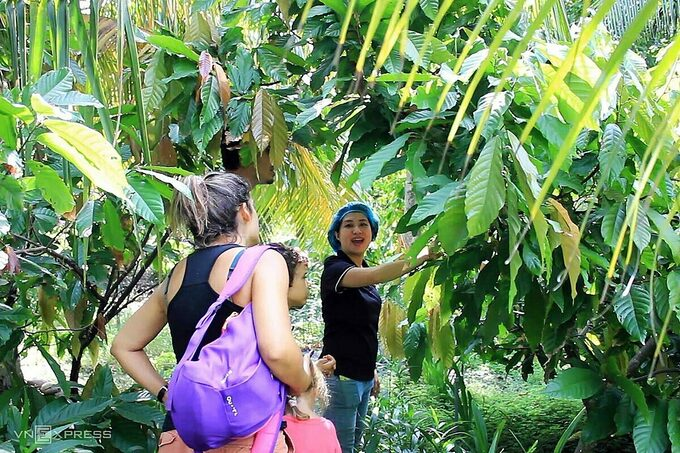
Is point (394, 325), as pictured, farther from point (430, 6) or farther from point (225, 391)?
point (225, 391)

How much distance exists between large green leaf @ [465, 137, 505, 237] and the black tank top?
591mm

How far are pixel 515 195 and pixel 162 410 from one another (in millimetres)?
1838

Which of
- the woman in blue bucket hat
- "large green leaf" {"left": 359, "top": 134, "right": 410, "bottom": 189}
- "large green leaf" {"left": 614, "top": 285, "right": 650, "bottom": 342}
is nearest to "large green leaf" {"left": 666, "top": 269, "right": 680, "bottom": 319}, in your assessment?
"large green leaf" {"left": 614, "top": 285, "right": 650, "bottom": 342}

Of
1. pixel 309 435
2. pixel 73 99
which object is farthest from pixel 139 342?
pixel 73 99

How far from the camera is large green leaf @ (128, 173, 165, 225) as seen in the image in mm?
1836

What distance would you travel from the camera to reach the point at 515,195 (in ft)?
5.18

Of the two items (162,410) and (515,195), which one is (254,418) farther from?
(162,410)

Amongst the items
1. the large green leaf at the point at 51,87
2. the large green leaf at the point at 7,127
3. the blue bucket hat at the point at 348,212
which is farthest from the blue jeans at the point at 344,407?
the large green leaf at the point at 7,127

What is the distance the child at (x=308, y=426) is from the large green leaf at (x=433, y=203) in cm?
42

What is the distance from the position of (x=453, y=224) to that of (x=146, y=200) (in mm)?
780

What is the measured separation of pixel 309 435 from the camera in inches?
66.4

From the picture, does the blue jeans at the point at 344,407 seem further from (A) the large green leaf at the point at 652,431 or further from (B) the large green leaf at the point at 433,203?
(B) the large green leaf at the point at 433,203

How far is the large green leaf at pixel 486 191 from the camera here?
1.44 m

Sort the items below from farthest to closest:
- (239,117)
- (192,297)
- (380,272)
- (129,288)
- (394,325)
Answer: (394,325), (129,288), (380,272), (239,117), (192,297)
